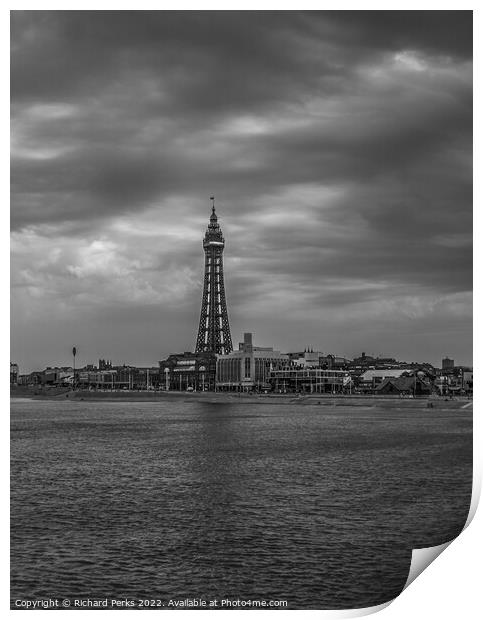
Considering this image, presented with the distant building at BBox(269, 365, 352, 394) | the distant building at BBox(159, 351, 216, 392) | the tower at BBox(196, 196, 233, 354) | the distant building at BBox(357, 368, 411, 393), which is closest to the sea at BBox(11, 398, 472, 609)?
the distant building at BBox(357, 368, 411, 393)

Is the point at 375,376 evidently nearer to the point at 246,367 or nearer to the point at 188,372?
the point at 246,367

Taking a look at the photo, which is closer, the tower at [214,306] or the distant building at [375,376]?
the distant building at [375,376]

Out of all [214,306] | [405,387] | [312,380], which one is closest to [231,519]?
[405,387]

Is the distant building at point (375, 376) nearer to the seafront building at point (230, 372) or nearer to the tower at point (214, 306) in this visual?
the seafront building at point (230, 372)

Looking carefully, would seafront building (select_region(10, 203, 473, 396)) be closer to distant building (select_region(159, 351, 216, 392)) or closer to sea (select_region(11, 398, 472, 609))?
distant building (select_region(159, 351, 216, 392))

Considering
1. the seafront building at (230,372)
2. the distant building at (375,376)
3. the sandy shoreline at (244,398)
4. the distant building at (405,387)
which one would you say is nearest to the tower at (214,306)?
the seafront building at (230,372)

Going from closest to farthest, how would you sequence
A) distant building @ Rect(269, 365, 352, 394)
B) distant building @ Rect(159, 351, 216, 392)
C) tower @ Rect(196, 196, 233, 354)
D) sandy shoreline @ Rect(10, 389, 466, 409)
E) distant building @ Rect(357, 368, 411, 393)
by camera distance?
sandy shoreline @ Rect(10, 389, 466, 409), distant building @ Rect(357, 368, 411, 393), distant building @ Rect(269, 365, 352, 394), distant building @ Rect(159, 351, 216, 392), tower @ Rect(196, 196, 233, 354)
